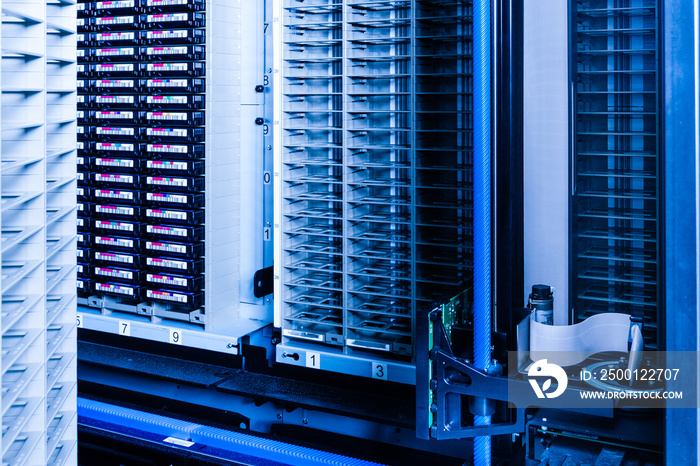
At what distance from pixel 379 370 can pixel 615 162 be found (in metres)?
1.23

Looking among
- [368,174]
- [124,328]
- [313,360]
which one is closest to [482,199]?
[368,174]

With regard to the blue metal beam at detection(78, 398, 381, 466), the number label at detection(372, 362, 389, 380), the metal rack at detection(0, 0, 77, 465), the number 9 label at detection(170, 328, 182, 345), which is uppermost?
the metal rack at detection(0, 0, 77, 465)

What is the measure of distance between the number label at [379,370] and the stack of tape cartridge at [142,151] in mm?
974

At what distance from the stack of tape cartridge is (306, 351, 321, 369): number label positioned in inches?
26.1

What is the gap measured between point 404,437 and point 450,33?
5.62ft

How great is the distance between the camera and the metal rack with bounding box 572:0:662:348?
2357 mm

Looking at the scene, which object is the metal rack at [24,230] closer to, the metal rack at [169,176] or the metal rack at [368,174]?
the metal rack at [368,174]

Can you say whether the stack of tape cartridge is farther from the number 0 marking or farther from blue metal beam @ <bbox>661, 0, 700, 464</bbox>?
blue metal beam @ <bbox>661, 0, 700, 464</bbox>

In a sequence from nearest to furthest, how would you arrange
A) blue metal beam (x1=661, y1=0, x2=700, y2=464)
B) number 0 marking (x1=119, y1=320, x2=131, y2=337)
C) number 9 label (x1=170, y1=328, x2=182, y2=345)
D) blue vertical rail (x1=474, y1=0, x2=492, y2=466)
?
blue metal beam (x1=661, y1=0, x2=700, y2=464) → blue vertical rail (x1=474, y1=0, x2=492, y2=466) → number 9 label (x1=170, y1=328, x2=182, y2=345) → number 0 marking (x1=119, y1=320, x2=131, y2=337)

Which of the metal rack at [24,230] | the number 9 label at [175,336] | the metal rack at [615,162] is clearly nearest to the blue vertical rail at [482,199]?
the metal rack at [615,162]

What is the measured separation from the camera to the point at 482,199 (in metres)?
2.10

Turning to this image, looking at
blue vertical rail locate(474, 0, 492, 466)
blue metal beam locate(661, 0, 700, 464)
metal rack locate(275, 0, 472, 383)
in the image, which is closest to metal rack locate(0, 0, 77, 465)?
blue vertical rail locate(474, 0, 492, 466)

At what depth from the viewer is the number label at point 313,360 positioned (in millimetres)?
3201

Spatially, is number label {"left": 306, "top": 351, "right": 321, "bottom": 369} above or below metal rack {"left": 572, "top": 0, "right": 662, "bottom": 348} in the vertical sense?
below
